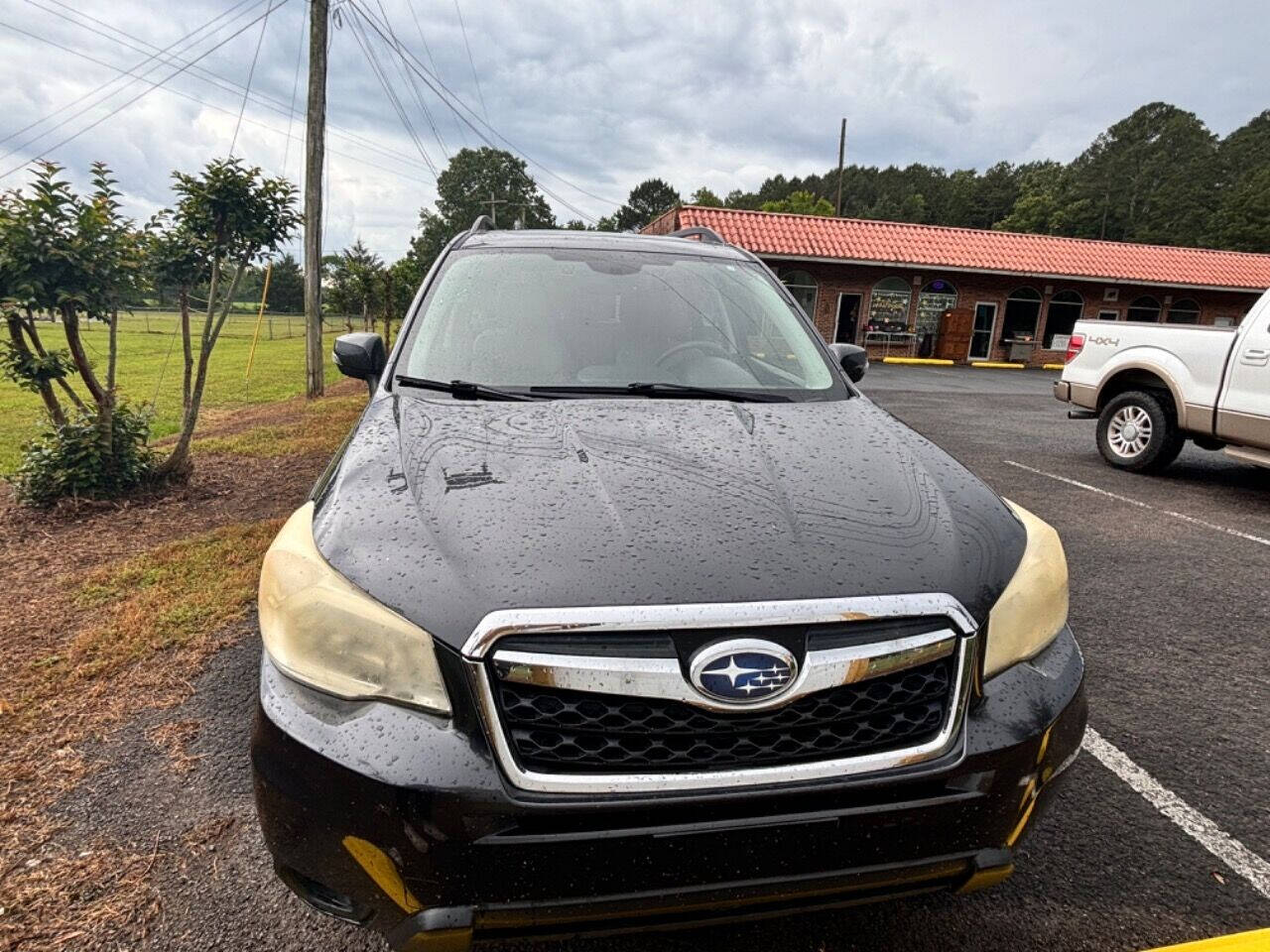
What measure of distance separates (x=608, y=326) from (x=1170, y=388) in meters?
6.76

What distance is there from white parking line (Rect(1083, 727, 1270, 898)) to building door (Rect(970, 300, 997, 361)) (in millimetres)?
23810

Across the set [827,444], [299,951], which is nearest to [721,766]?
[827,444]

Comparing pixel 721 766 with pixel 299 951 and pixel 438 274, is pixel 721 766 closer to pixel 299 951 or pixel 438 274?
pixel 299 951

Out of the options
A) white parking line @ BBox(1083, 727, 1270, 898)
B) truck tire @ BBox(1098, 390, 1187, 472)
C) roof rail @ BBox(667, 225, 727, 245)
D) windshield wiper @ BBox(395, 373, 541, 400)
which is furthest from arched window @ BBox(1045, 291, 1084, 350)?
windshield wiper @ BBox(395, 373, 541, 400)

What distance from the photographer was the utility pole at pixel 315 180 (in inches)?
438

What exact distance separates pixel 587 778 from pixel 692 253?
8.22ft

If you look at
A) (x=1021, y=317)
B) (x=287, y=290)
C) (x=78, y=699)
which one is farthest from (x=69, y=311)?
(x=287, y=290)

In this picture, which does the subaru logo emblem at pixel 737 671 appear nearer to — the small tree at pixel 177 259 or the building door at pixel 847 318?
the small tree at pixel 177 259

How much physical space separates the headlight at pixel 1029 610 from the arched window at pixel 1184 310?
2980cm

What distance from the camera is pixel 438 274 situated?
2.85 metres

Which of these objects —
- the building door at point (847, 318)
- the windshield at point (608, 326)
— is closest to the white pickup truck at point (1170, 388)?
the windshield at point (608, 326)

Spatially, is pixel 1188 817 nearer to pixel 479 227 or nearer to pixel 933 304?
pixel 479 227

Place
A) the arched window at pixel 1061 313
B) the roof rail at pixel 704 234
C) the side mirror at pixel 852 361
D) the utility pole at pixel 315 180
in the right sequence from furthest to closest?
the arched window at pixel 1061 313 → the utility pole at pixel 315 180 → the roof rail at pixel 704 234 → the side mirror at pixel 852 361

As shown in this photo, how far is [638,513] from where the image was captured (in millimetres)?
1512
